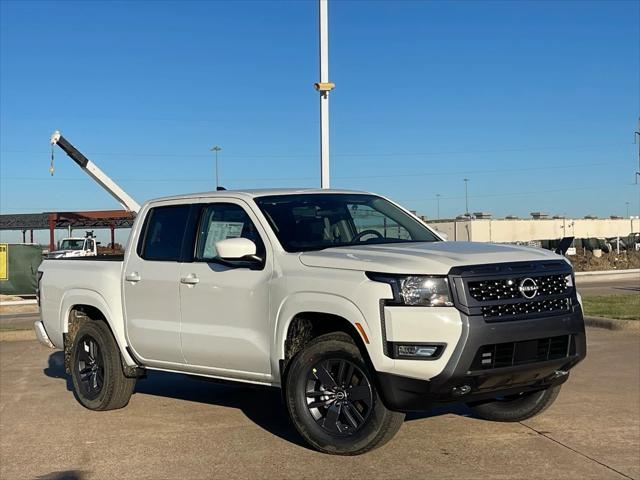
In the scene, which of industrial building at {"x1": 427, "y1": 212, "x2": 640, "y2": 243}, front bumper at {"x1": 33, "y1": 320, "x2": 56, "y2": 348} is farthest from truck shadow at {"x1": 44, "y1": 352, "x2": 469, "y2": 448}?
industrial building at {"x1": 427, "y1": 212, "x2": 640, "y2": 243}

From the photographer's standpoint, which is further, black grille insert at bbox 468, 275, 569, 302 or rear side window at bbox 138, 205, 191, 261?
rear side window at bbox 138, 205, 191, 261

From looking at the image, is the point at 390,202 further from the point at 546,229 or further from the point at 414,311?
the point at 546,229

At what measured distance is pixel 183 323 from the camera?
6.34 metres

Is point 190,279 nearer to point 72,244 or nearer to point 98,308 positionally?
point 98,308

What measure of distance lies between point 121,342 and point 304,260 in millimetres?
2483

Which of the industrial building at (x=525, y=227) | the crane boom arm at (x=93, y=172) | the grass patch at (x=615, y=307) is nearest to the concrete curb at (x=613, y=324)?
the grass patch at (x=615, y=307)

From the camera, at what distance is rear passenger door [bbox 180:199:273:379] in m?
5.77

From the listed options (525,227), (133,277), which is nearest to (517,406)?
(133,277)

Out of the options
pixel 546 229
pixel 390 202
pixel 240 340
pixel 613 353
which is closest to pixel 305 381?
pixel 240 340

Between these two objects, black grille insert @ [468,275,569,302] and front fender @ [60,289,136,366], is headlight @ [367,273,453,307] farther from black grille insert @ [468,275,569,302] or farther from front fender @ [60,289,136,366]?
front fender @ [60,289,136,366]

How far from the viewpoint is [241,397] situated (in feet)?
25.7

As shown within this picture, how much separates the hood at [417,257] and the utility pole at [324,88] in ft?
28.0

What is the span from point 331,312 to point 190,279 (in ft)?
5.25

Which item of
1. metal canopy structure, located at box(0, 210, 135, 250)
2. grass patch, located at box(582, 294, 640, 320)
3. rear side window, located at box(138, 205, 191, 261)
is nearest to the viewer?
rear side window, located at box(138, 205, 191, 261)
